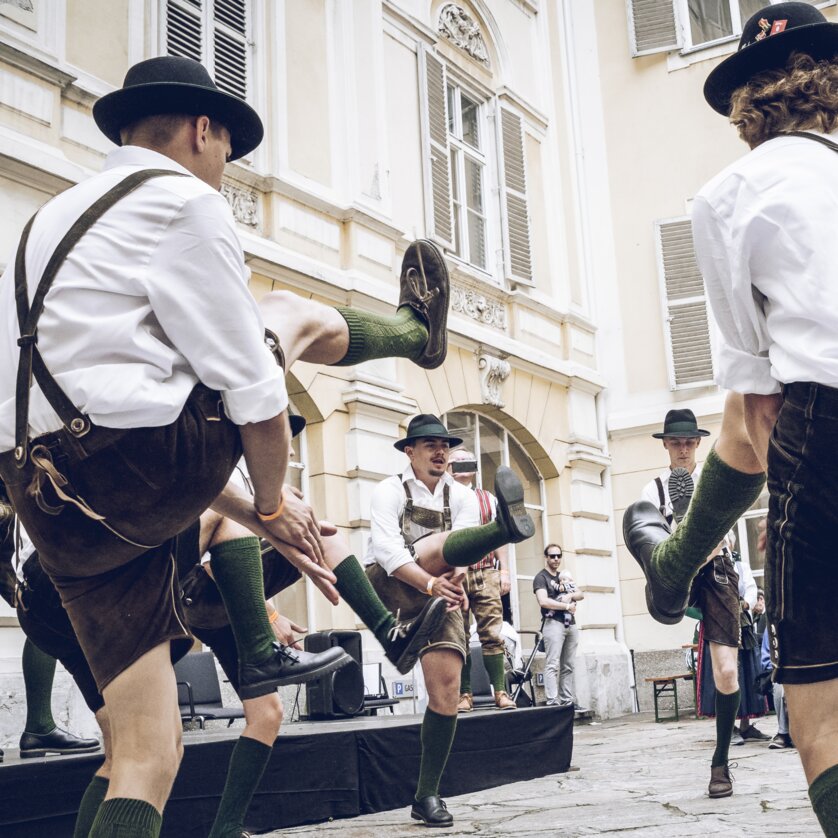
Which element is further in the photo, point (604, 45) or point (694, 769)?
point (604, 45)

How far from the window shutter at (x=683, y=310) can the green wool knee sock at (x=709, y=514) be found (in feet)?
39.1

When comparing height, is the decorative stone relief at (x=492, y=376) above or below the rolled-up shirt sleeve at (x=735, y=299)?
above

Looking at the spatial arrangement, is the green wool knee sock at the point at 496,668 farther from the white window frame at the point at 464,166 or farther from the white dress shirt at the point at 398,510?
the white window frame at the point at 464,166

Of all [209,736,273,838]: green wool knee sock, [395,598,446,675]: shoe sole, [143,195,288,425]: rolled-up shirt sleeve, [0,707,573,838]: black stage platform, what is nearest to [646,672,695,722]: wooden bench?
[0,707,573,838]: black stage platform

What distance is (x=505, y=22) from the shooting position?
13.8 metres

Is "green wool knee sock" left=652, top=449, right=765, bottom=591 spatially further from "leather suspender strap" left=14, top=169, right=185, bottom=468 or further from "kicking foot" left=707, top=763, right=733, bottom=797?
"kicking foot" left=707, top=763, right=733, bottom=797

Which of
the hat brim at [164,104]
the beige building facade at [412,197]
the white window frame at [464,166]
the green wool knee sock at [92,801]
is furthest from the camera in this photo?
the white window frame at [464,166]

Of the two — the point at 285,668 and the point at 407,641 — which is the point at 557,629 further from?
the point at 285,668

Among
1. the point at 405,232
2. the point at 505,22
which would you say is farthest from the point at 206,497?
the point at 505,22

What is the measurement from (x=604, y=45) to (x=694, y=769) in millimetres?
11415

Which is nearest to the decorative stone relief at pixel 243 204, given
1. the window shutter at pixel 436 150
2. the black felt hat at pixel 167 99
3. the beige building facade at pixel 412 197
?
the beige building facade at pixel 412 197

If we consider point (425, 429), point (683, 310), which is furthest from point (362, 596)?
point (683, 310)

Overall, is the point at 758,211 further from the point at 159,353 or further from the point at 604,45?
the point at 604,45

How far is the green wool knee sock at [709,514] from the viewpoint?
227 cm
